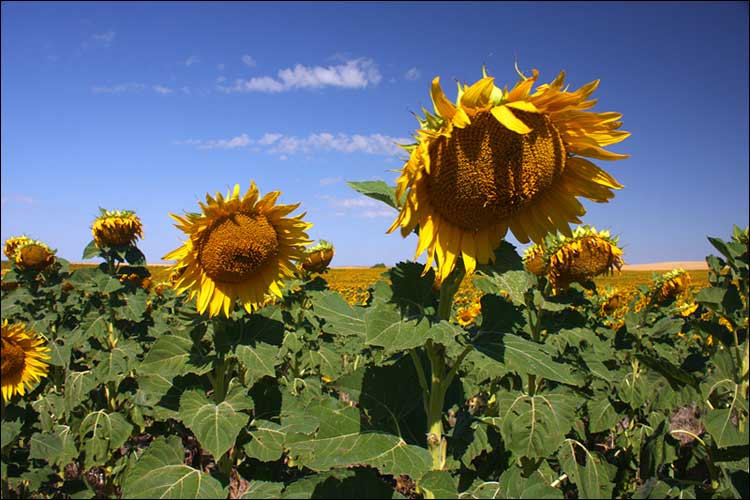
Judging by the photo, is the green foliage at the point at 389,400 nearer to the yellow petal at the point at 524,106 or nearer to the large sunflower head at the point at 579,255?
the large sunflower head at the point at 579,255

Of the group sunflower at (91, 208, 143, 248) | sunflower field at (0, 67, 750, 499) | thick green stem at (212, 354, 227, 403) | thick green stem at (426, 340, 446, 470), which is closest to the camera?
sunflower field at (0, 67, 750, 499)

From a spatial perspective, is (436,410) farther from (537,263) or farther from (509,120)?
(537,263)

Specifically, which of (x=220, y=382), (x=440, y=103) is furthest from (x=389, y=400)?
(x=440, y=103)

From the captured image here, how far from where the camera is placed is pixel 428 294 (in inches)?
76.3

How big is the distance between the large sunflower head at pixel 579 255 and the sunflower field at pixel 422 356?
2 cm

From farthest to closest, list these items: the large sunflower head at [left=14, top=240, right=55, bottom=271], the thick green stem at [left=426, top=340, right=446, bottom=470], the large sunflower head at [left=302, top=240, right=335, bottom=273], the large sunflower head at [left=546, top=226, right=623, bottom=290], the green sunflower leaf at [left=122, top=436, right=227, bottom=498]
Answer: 1. the large sunflower head at [left=302, top=240, right=335, bottom=273]
2. the large sunflower head at [left=14, top=240, right=55, bottom=271]
3. the large sunflower head at [left=546, top=226, right=623, bottom=290]
4. the green sunflower leaf at [left=122, top=436, right=227, bottom=498]
5. the thick green stem at [left=426, top=340, right=446, bottom=470]

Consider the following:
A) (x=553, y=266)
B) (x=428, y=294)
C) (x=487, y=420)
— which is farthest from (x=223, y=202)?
(x=553, y=266)

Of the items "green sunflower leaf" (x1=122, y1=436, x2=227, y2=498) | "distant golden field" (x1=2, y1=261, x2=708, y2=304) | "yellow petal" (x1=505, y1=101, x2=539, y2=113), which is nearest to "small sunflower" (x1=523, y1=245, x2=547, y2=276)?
"distant golden field" (x1=2, y1=261, x2=708, y2=304)

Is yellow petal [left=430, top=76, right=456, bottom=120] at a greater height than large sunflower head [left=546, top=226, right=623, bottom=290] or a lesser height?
greater

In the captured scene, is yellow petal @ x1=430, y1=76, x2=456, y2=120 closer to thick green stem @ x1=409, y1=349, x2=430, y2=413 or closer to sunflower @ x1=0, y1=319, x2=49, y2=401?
thick green stem @ x1=409, y1=349, x2=430, y2=413

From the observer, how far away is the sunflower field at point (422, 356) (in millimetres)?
1727

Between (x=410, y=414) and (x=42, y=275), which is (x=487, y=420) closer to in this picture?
(x=410, y=414)

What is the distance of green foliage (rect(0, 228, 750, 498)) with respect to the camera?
6.25 feet

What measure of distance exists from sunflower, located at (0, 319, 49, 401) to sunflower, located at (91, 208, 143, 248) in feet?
5.49
